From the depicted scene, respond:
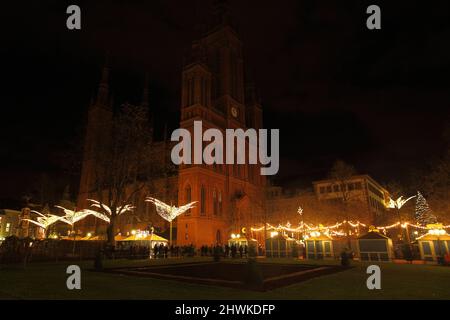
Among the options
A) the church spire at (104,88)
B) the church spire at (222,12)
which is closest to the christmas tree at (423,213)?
the church spire at (222,12)

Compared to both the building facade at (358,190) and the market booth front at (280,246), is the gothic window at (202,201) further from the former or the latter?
the building facade at (358,190)

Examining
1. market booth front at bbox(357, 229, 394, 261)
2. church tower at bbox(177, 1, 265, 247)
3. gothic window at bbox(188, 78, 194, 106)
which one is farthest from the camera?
gothic window at bbox(188, 78, 194, 106)

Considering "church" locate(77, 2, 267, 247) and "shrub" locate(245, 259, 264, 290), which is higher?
"church" locate(77, 2, 267, 247)

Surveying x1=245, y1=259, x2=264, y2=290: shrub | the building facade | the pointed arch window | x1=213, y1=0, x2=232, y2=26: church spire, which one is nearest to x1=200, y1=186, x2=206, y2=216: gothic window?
the pointed arch window

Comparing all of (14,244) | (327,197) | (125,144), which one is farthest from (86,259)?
(327,197)

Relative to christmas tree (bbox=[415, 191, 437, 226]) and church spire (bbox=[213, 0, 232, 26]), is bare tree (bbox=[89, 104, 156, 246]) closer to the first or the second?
christmas tree (bbox=[415, 191, 437, 226])

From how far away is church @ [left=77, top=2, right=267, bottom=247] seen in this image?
52.5m

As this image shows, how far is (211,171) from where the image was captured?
55.9 m

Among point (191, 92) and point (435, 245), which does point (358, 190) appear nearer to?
point (191, 92)

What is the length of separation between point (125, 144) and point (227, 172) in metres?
33.7

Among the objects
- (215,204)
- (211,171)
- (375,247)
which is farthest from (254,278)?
(215,204)

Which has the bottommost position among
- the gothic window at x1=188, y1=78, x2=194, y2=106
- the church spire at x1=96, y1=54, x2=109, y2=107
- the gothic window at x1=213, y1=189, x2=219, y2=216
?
the gothic window at x1=213, y1=189, x2=219, y2=216

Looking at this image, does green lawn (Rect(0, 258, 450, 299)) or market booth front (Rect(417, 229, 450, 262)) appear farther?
market booth front (Rect(417, 229, 450, 262))
